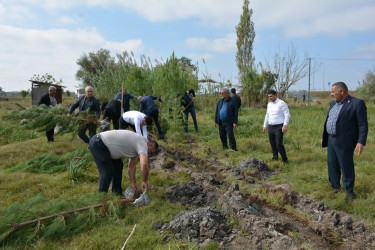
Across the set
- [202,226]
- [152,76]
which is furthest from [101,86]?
[202,226]

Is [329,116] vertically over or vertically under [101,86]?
under

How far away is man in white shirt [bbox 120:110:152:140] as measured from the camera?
5.38 m

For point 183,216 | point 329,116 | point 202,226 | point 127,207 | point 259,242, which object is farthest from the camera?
point 329,116

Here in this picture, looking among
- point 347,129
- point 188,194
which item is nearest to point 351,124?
point 347,129

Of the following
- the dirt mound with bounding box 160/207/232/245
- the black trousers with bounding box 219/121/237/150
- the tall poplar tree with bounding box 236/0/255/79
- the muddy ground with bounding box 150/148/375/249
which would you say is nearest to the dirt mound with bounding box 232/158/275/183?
the muddy ground with bounding box 150/148/375/249

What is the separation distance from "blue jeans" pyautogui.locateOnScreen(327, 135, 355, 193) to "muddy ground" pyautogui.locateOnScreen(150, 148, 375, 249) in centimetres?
62

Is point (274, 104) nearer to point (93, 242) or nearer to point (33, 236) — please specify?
point (93, 242)

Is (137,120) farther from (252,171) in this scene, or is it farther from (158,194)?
(252,171)

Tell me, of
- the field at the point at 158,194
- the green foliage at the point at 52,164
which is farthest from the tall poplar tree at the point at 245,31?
the green foliage at the point at 52,164

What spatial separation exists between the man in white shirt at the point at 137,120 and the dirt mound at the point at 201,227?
2.50 meters

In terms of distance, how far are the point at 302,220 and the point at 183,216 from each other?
1583 mm

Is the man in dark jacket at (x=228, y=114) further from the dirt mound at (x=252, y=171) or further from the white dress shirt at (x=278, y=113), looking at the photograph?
the dirt mound at (x=252, y=171)

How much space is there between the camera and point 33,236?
116 inches

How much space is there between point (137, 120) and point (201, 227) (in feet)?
10.6
